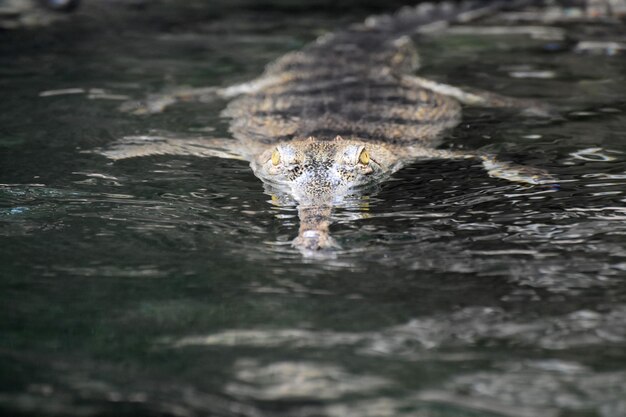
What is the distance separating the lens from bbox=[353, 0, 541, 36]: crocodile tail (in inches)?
356

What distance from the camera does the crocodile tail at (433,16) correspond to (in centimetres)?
905

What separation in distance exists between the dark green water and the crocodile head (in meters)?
0.15

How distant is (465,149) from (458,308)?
2464mm

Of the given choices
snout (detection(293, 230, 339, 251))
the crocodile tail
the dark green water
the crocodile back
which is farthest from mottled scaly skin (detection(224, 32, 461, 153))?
snout (detection(293, 230, 339, 251))

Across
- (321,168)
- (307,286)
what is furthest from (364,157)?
(307,286)

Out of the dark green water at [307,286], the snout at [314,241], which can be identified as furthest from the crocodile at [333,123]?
the dark green water at [307,286]

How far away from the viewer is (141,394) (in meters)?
2.92

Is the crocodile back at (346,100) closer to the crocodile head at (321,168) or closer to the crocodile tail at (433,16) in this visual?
the crocodile head at (321,168)

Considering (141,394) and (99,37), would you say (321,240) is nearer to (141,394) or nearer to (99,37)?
(141,394)

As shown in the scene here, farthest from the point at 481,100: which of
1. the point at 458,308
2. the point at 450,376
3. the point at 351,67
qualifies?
the point at 450,376

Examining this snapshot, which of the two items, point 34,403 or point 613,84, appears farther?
point 613,84

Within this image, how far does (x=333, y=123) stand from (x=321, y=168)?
106 centimetres

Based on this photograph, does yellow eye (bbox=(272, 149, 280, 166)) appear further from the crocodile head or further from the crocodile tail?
the crocodile tail

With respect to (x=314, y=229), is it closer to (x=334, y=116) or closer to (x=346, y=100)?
(x=334, y=116)
